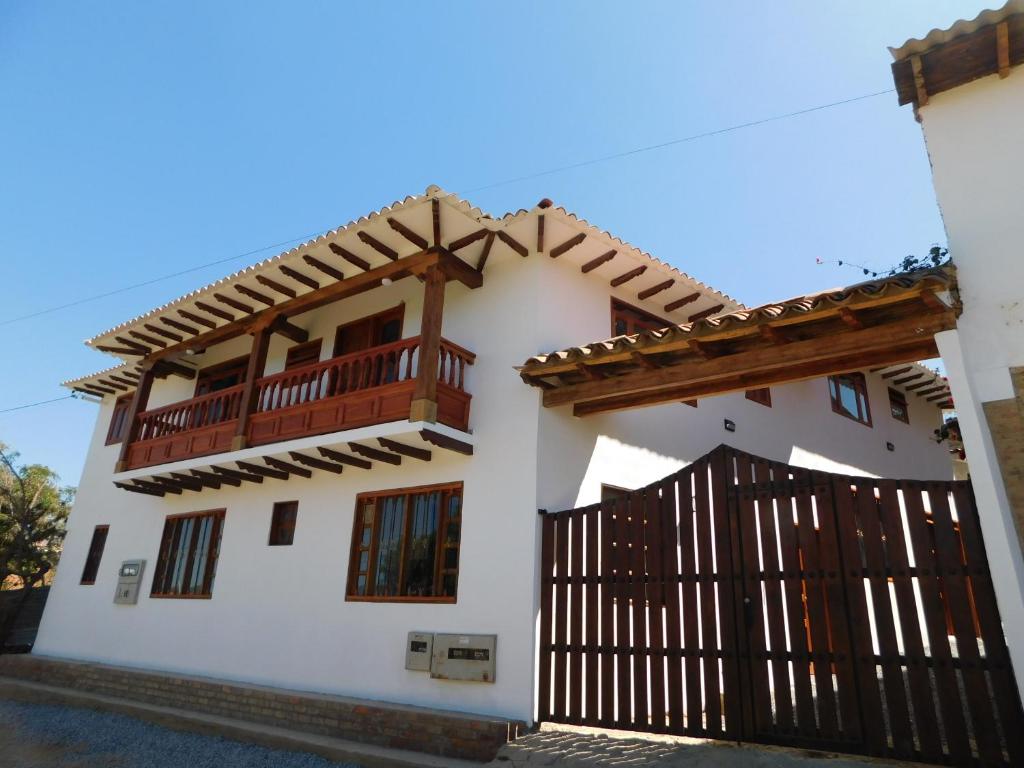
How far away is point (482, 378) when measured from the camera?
7.64m

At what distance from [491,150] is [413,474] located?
486 cm

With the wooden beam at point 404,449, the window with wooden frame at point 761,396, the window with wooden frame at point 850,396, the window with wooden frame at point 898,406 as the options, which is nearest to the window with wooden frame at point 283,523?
the wooden beam at point 404,449

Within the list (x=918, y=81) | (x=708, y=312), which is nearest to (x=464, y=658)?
(x=708, y=312)

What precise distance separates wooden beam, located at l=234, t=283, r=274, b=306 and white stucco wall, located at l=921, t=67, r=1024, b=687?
319 inches

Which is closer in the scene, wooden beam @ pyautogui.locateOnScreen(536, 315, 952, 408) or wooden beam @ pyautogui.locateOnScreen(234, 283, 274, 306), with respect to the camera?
wooden beam @ pyautogui.locateOnScreen(536, 315, 952, 408)

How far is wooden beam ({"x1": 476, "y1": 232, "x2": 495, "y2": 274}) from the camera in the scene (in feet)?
24.9

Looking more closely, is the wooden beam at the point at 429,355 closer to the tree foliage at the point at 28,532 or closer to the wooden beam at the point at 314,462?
the wooden beam at the point at 314,462

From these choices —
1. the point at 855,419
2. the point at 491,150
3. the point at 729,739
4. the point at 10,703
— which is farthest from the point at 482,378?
the point at 10,703

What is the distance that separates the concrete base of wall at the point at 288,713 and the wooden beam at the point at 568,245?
202 inches

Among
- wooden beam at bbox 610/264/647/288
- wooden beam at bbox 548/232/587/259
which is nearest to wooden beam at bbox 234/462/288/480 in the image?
wooden beam at bbox 548/232/587/259

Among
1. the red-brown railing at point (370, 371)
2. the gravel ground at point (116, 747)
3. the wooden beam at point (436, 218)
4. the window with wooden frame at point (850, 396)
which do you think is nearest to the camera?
the gravel ground at point (116, 747)

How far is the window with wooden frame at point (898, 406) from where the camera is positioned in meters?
12.7

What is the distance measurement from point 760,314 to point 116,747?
832 centimetres

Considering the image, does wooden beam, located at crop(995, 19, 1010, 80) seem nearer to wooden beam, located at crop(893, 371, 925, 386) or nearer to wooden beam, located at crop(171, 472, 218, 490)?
wooden beam, located at crop(893, 371, 925, 386)
